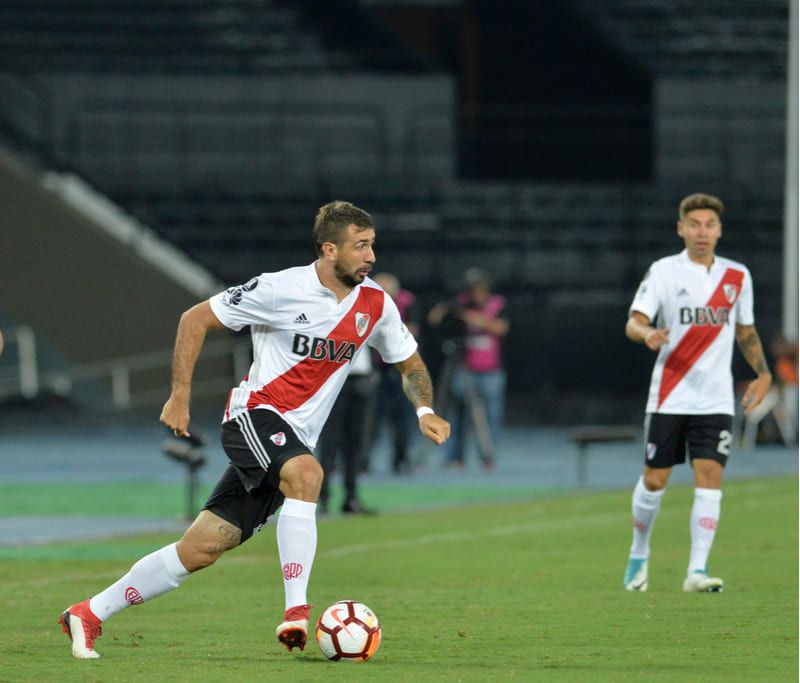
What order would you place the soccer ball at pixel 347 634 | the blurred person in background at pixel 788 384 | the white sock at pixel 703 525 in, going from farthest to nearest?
the blurred person in background at pixel 788 384
the white sock at pixel 703 525
the soccer ball at pixel 347 634

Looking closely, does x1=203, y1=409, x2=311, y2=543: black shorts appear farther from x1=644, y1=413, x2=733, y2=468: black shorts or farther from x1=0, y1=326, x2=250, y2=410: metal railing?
x1=0, y1=326, x2=250, y2=410: metal railing

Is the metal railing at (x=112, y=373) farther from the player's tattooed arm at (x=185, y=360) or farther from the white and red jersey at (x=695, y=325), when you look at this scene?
the player's tattooed arm at (x=185, y=360)

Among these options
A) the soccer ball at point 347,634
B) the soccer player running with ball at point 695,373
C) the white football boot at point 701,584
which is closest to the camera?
the soccer ball at point 347,634

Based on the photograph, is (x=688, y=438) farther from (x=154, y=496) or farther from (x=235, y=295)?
(x=154, y=496)

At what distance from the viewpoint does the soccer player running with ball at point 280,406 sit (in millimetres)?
7461

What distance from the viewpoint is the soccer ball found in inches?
289

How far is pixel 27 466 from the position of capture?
70.5 feet

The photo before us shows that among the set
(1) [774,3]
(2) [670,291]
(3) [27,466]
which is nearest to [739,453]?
(3) [27,466]

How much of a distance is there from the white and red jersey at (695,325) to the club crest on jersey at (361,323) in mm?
2832

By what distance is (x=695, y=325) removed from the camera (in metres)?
10.4

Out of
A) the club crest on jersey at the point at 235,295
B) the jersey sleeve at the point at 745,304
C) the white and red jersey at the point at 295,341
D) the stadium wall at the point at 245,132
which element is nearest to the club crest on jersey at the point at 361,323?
the white and red jersey at the point at 295,341

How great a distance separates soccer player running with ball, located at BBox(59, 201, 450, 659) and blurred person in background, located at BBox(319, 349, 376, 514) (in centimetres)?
765

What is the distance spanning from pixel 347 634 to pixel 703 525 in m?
3.51

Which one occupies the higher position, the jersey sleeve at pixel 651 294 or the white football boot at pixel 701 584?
the jersey sleeve at pixel 651 294
